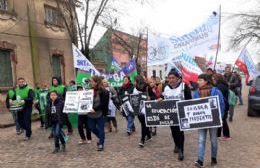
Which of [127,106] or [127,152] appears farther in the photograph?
[127,106]

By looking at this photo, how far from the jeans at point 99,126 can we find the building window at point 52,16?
1547cm

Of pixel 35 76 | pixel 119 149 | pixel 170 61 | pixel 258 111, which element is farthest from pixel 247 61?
pixel 35 76

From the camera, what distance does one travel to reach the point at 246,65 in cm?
1700

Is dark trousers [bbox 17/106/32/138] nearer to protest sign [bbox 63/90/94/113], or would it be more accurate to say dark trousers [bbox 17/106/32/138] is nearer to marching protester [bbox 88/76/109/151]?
protest sign [bbox 63/90/94/113]

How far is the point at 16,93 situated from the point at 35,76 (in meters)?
11.3

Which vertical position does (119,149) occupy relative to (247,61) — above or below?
below

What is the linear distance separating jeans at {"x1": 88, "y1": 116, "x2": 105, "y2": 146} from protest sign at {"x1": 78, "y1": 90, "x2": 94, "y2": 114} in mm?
270

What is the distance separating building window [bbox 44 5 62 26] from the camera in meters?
23.7

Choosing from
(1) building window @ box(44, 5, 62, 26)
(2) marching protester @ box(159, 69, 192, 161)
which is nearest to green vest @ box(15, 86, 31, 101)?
(2) marching protester @ box(159, 69, 192, 161)

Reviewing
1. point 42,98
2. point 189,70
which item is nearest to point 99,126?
point 189,70

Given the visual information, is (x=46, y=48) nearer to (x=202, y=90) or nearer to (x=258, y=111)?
(x=258, y=111)

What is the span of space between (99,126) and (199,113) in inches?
107

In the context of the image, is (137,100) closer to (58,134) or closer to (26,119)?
(58,134)

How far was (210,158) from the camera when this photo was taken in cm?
756
